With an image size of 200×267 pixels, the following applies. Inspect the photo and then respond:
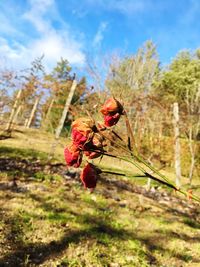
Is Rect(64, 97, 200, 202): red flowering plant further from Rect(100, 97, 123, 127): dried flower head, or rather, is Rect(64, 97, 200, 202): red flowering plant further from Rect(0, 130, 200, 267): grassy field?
Rect(0, 130, 200, 267): grassy field

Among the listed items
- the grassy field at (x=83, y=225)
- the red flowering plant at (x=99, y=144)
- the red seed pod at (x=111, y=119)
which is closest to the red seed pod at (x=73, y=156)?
the red flowering plant at (x=99, y=144)

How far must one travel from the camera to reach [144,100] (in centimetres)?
931

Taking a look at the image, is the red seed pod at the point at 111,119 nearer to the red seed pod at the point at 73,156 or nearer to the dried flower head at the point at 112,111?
the dried flower head at the point at 112,111

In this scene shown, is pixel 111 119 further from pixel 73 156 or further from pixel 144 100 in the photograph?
pixel 144 100

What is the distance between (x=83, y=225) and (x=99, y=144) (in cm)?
357

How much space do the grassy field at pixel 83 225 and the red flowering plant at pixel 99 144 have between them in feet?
7.05

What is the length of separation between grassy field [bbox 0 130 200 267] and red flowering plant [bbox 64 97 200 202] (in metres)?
2.15

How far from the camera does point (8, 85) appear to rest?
12.7m

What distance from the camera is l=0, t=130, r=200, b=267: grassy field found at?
11.2 feet

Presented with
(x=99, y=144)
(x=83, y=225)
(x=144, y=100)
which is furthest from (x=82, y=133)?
(x=144, y=100)

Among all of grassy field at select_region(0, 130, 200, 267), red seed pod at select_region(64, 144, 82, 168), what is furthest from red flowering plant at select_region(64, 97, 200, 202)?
grassy field at select_region(0, 130, 200, 267)

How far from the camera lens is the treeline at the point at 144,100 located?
891 cm

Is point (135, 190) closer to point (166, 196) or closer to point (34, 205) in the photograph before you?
point (166, 196)

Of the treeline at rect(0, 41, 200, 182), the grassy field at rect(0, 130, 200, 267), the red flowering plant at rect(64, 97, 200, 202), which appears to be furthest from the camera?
the treeline at rect(0, 41, 200, 182)
